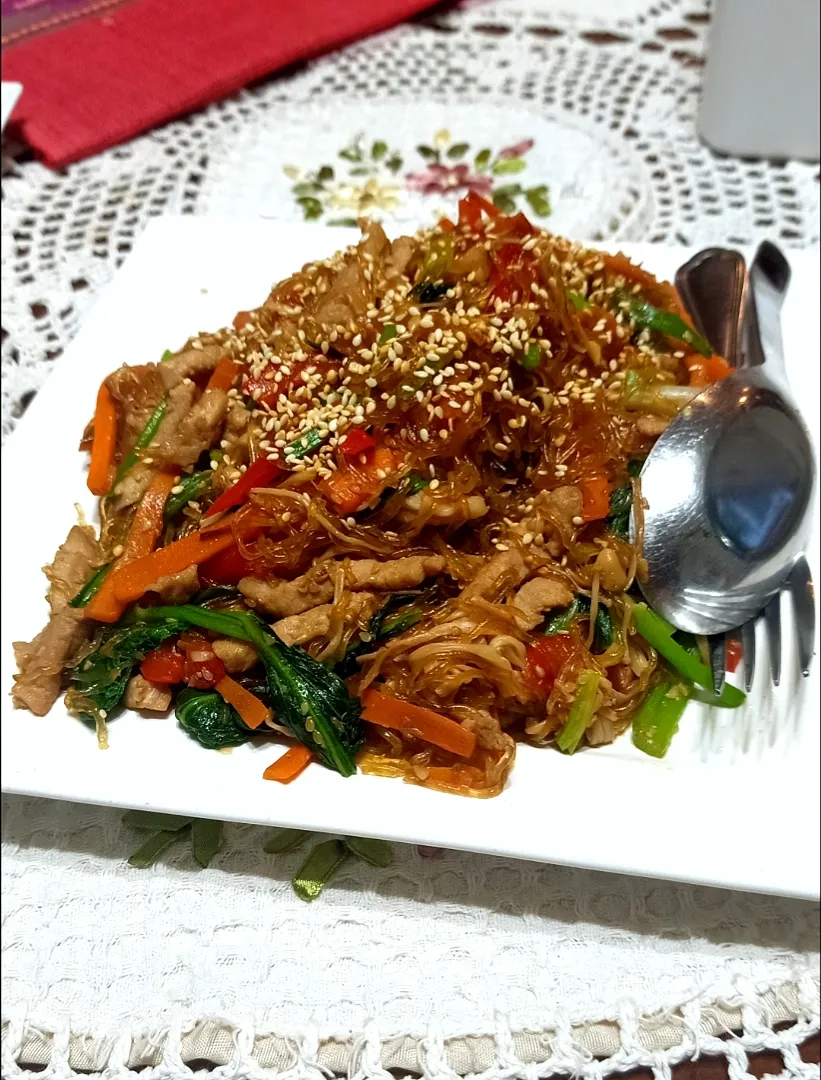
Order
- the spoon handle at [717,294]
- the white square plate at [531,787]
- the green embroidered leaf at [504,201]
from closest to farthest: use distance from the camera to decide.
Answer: the white square plate at [531,787] → the spoon handle at [717,294] → the green embroidered leaf at [504,201]

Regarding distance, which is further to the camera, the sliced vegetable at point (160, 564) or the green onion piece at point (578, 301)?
the green onion piece at point (578, 301)

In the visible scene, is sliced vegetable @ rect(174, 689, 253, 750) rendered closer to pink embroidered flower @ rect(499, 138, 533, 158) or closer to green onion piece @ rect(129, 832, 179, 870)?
green onion piece @ rect(129, 832, 179, 870)

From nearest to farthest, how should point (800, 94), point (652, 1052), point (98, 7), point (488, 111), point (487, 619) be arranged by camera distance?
point (652, 1052), point (487, 619), point (800, 94), point (488, 111), point (98, 7)

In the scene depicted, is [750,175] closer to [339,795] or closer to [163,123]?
[163,123]

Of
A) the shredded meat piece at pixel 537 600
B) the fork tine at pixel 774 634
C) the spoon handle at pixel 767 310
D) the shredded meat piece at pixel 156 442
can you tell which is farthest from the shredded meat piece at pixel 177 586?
the spoon handle at pixel 767 310

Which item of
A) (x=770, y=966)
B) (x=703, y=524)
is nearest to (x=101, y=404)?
(x=703, y=524)

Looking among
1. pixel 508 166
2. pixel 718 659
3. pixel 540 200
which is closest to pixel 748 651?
pixel 718 659

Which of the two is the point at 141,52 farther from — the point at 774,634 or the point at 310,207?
the point at 774,634

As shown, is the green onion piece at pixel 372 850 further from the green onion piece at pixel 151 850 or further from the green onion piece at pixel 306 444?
the green onion piece at pixel 306 444
